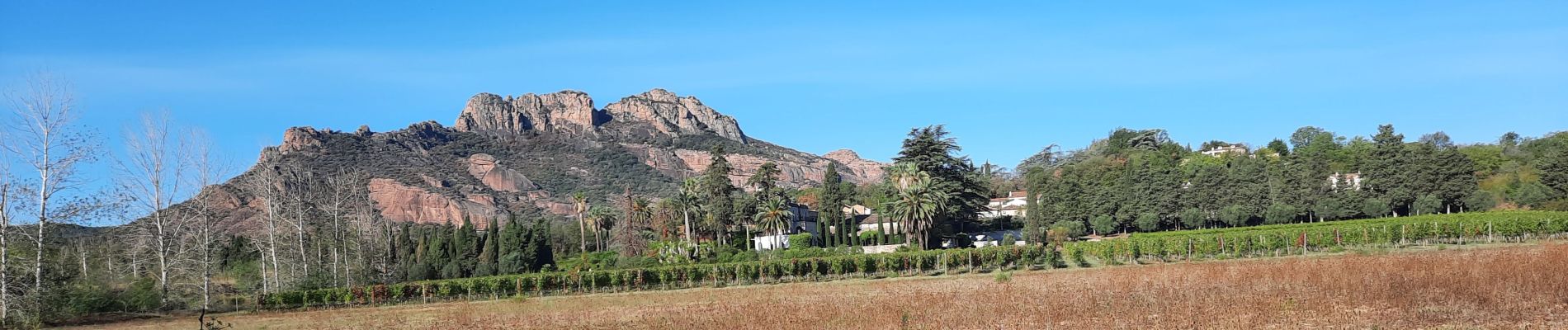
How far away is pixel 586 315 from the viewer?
22.4m

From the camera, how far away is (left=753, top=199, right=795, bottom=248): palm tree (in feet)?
231

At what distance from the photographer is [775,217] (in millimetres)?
70500

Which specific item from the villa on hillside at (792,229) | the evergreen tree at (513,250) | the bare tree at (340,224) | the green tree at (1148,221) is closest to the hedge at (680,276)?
the bare tree at (340,224)

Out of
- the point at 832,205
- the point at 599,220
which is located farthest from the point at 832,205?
the point at 599,220

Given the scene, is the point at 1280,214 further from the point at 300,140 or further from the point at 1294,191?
the point at 300,140

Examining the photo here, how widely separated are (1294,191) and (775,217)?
3891 centimetres

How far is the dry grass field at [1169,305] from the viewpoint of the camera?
14.1m

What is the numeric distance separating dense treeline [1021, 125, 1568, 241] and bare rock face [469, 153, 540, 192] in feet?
382

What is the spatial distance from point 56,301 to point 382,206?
462 ft

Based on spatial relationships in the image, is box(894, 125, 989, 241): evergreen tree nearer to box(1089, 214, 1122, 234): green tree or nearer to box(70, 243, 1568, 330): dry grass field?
box(1089, 214, 1122, 234): green tree

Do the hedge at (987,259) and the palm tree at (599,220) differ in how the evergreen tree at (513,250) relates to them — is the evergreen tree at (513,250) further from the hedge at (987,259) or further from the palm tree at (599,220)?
the hedge at (987,259)

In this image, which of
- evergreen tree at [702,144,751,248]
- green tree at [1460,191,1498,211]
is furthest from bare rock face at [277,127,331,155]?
green tree at [1460,191,1498,211]

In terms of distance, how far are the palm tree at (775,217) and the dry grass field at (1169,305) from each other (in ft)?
137

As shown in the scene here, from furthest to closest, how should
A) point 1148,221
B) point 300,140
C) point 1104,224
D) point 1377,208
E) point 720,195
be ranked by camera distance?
point 300,140
point 1104,224
point 1148,221
point 720,195
point 1377,208
